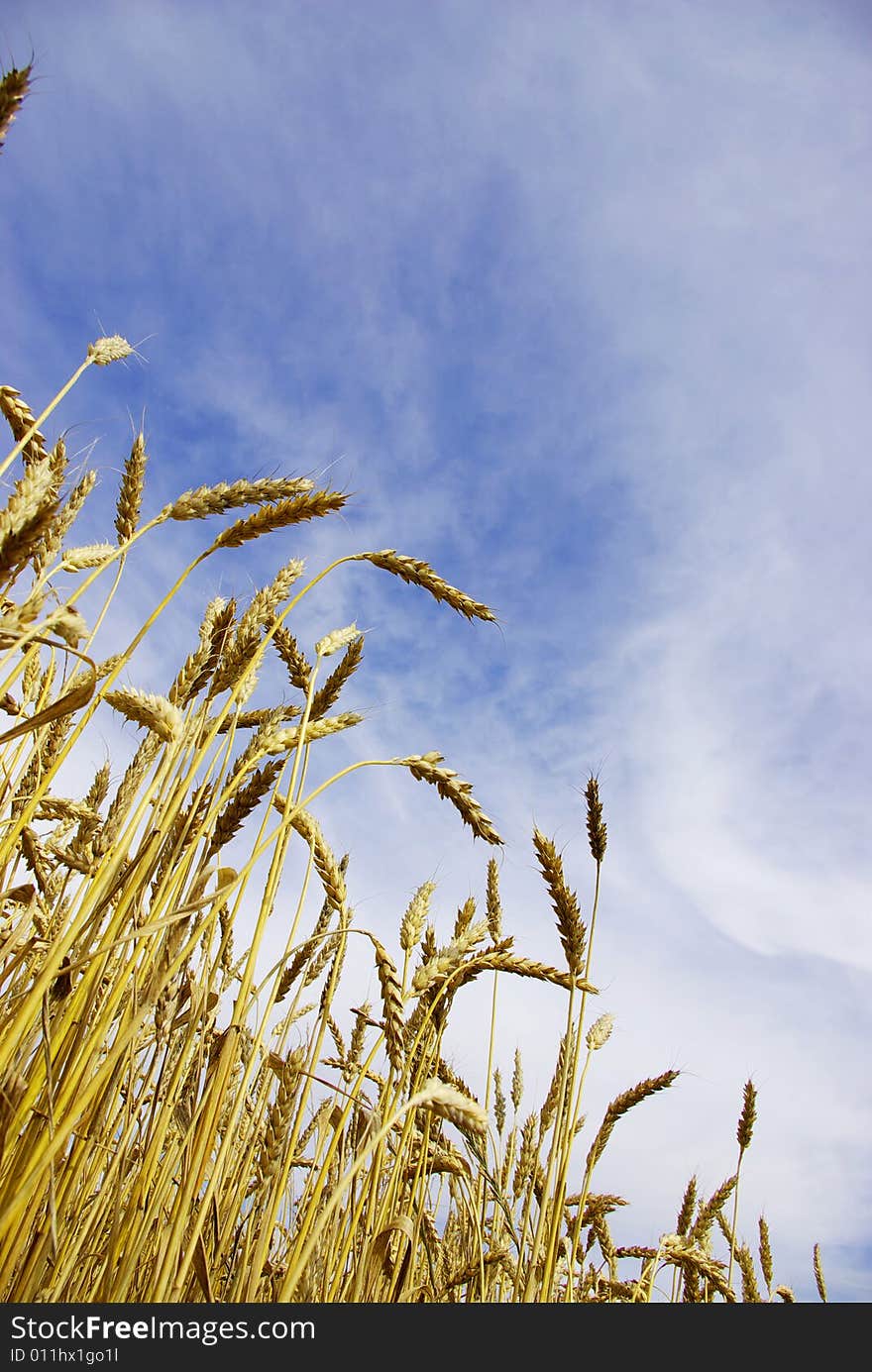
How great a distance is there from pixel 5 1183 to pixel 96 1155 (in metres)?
0.28

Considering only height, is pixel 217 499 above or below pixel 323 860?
above

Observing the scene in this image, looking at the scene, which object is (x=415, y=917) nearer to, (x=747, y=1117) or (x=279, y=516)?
(x=279, y=516)

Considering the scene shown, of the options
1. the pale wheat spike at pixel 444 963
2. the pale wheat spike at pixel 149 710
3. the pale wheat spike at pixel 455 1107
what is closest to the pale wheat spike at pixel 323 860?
the pale wheat spike at pixel 444 963

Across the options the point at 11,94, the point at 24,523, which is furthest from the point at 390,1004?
the point at 11,94

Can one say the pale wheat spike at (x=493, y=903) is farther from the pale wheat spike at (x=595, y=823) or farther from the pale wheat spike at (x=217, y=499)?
the pale wheat spike at (x=217, y=499)

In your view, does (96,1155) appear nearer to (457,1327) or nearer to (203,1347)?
(203,1347)

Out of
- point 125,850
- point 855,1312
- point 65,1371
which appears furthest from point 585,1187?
point 125,850

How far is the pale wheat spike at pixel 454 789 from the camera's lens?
2312 mm

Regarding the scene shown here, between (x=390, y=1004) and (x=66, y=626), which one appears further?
(x=390, y=1004)

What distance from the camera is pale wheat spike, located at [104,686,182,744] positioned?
1.69 m

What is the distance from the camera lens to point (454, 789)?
2.35 meters

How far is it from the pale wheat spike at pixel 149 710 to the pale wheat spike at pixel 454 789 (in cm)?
76

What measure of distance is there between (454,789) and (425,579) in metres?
0.74

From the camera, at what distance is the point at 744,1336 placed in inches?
81.7
